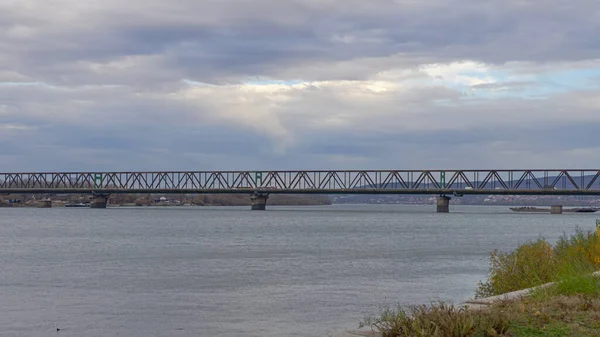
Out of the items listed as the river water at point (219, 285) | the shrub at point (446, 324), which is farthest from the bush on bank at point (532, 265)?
the shrub at point (446, 324)

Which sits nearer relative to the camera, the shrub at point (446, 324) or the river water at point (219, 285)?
the shrub at point (446, 324)

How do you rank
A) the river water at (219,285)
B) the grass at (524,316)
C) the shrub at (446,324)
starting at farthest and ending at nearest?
the river water at (219,285) < the grass at (524,316) < the shrub at (446,324)

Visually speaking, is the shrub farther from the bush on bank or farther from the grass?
the bush on bank

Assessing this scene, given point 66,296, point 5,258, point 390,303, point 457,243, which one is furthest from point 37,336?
point 457,243

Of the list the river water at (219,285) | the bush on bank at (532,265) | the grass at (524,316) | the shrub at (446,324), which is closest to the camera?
the shrub at (446,324)

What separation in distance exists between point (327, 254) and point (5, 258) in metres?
23.0

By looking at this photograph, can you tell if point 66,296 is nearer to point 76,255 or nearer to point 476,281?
point 476,281

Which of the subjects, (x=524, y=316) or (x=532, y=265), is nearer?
(x=524, y=316)

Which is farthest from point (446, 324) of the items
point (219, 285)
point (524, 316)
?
point (219, 285)

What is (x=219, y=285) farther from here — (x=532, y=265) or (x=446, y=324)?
(x=446, y=324)

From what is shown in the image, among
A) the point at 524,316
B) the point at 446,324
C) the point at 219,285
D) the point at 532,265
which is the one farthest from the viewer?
the point at 219,285

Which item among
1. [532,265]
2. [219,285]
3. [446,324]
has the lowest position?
[219,285]

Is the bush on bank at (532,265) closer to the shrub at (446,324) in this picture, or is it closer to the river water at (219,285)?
the river water at (219,285)

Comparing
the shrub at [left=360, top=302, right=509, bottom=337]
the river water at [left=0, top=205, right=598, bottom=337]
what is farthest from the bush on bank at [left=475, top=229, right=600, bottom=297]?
the shrub at [left=360, top=302, right=509, bottom=337]
